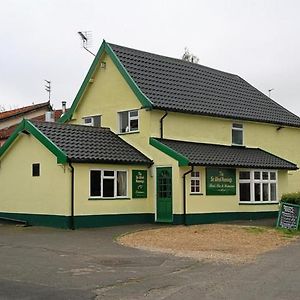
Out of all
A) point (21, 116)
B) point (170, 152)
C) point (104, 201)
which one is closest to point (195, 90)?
point (170, 152)

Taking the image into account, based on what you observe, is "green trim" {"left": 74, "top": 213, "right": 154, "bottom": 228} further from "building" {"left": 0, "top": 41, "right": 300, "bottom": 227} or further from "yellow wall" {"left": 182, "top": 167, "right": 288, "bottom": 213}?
"yellow wall" {"left": 182, "top": 167, "right": 288, "bottom": 213}

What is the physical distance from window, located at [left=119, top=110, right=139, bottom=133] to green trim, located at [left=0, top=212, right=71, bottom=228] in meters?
6.12

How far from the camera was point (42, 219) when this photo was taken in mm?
24625

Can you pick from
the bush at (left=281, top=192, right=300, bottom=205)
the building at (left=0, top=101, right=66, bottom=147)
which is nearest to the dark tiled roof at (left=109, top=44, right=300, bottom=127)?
the bush at (left=281, top=192, right=300, bottom=205)

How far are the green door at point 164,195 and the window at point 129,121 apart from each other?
2.79m

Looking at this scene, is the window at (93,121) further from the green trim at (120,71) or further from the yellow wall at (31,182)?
the yellow wall at (31,182)

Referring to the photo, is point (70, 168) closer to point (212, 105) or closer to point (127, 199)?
point (127, 199)

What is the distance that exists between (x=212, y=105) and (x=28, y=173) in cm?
1041

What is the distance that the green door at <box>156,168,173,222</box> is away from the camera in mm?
25422

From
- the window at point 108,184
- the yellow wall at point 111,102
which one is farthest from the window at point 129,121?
the window at point 108,184

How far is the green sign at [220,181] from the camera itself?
2602 cm

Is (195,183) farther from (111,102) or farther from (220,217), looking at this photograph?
(111,102)

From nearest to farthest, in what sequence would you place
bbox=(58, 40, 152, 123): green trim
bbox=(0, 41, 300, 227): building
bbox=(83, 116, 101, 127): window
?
bbox=(0, 41, 300, 227): building < bbox=(58, 40, 152, 123): green trim < bbox=(83, 116, 101, 127): window

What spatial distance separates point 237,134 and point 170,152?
737 centimetres
